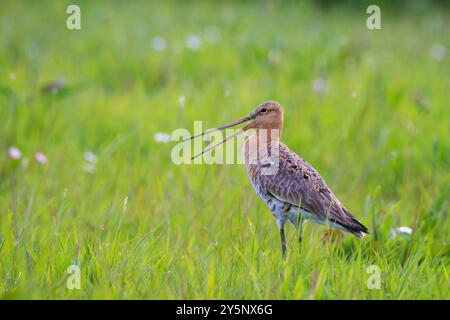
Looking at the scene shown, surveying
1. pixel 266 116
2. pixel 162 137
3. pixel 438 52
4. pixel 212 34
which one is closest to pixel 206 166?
pixel 162 137

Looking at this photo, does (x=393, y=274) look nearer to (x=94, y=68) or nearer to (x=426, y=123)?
(x=426, y=123)

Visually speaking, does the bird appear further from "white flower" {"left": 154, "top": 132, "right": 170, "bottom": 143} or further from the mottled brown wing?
"white flower" {"left": 154, "top": 132, "right": 170, "bottom": 143}

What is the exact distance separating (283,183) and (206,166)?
1539mm

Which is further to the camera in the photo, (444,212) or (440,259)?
(444,212)

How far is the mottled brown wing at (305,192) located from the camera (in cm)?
395

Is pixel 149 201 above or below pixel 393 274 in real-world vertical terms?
above

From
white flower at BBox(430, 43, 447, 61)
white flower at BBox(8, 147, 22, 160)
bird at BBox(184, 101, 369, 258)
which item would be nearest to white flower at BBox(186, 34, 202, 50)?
white flower at BBox(430, 43, 447, 61)

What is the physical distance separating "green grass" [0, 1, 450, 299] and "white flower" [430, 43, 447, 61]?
0.38 feet

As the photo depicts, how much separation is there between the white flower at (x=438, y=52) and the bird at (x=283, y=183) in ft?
17.7

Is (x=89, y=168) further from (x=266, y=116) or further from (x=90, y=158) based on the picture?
(x=266, y=116)

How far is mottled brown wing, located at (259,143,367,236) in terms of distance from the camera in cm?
395
